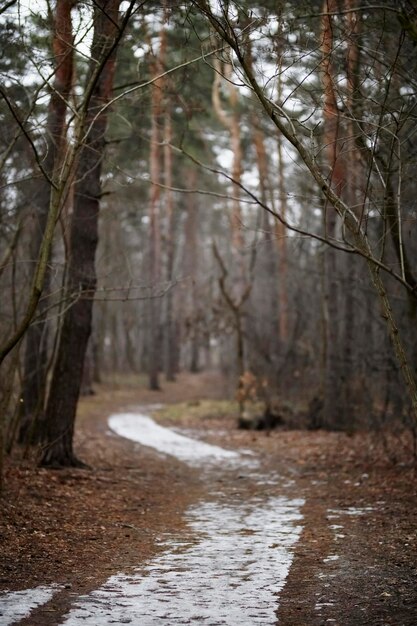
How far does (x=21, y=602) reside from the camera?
5.35 m

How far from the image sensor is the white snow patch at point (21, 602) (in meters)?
5.02

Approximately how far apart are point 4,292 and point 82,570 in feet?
19.0

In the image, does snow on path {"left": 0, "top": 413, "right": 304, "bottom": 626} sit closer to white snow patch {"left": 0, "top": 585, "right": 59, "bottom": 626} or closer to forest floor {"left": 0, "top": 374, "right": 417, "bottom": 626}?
white snow patch {"left": 0, "top": 585, "right": 59, "bottom": 626}

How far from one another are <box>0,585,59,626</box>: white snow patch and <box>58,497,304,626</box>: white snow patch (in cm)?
31

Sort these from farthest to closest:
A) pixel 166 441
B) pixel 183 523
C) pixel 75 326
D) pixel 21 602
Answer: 1. pixel 166 441
2. pixel 75 326
3. pixel 183 523
4. pixel 21 602

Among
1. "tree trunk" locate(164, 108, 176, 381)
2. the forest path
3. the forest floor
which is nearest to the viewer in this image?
the forest path

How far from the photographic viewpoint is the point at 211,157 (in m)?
29.9

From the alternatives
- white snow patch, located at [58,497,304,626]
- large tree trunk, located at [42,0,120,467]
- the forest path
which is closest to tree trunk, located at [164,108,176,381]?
large tree trunk, located at [42,0,120,467]

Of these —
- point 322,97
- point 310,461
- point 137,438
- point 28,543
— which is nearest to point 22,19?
point 322,97

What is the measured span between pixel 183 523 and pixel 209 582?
260cm

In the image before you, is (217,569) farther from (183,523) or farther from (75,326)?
(75,326)

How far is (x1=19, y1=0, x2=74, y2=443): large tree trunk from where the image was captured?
7.84 metres

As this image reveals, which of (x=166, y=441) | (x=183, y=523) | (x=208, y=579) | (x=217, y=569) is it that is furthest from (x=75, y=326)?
(x=166, y=441)

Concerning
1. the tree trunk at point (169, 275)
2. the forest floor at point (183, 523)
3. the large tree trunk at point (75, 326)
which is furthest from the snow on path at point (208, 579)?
the tree trunk at point (169, 275)
